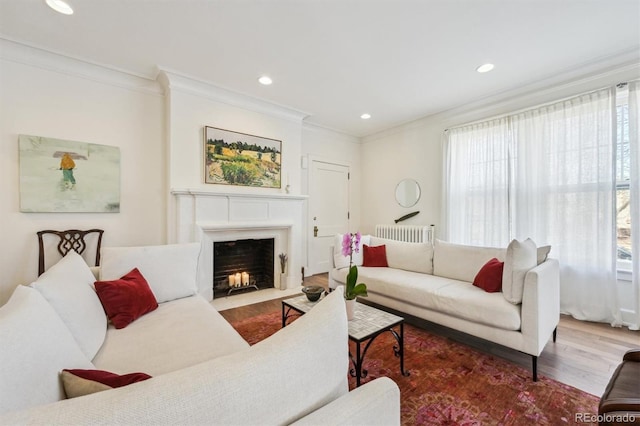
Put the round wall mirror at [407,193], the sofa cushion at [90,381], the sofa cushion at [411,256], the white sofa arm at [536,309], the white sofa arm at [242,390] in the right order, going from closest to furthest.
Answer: the white sofa arm at [242,390] → the sofa cushion at [90,381] → the white sofa arm at [536,309] → the sofa cushion at [411,256] → the round wall mirror at [407,193]

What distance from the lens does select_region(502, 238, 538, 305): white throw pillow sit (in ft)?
6.58

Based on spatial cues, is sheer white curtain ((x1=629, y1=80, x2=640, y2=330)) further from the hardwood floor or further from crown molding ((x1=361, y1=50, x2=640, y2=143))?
the hardwood floor

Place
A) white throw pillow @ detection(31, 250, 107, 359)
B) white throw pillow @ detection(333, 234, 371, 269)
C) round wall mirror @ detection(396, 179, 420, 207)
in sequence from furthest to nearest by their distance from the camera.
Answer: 1. round wall mirror @ detection(396, 179, 420, 207)
2. white throw pillow @ detection(333, 234, 371, 269)
3. white throw pillow @ detection(31, 250, 107, 359)

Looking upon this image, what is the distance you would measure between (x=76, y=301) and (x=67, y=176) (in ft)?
6.81

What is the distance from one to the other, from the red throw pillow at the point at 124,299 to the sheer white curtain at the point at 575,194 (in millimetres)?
3963

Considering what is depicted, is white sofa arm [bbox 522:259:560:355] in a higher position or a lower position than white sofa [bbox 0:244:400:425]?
lower

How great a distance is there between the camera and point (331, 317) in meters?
0.67

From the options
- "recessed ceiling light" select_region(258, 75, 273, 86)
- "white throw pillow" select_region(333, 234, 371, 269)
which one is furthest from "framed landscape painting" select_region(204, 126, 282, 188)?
"white throw pillow" select_region(333, 234, 371, 269)

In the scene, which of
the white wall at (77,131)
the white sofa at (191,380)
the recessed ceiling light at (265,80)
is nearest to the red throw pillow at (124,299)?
the white sofa at (191,380)

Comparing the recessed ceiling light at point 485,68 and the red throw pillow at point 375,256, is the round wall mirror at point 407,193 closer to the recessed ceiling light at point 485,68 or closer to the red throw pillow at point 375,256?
the red throw pillow at point 375,256

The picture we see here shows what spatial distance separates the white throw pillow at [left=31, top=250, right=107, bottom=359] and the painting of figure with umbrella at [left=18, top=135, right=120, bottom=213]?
1.49 meters

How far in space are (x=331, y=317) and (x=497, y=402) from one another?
1685 mm

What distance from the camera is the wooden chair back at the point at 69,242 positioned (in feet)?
8.52

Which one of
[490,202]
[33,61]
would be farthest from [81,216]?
[490,202]
